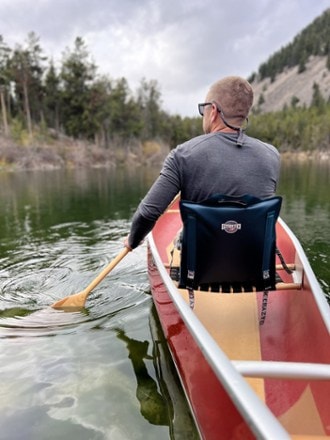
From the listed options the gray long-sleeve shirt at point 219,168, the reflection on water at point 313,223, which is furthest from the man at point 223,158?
the reflection on water at point 313,223

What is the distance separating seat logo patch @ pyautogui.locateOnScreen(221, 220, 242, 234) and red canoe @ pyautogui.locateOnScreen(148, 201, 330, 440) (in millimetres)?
550

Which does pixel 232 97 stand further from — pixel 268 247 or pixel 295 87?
pixel 295 87

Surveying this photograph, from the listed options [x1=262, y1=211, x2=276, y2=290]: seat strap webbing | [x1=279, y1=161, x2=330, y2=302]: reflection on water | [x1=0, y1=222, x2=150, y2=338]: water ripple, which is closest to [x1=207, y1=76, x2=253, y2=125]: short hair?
[x1=262, y1=211, x2=276, y2=290]: seat strap webbing

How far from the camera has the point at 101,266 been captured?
665 centimetres

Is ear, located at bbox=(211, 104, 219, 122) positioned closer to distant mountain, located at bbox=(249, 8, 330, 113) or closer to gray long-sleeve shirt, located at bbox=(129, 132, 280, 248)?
gray long-sleeve shirt, located at bbox=(129, 132, 280, 248)

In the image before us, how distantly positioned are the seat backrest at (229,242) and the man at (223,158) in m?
0.16

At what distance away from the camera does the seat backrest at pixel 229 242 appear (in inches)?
98.8

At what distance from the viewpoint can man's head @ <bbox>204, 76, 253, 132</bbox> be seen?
2.69m

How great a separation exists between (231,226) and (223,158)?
1.58ft

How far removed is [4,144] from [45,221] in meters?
38.4

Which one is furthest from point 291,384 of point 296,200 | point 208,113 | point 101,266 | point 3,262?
point 296,200

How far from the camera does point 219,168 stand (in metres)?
2.63

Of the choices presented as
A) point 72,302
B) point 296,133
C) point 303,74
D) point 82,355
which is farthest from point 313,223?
point 303,74

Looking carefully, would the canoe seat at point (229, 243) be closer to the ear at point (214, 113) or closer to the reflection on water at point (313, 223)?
the ear at point (214, 113)
